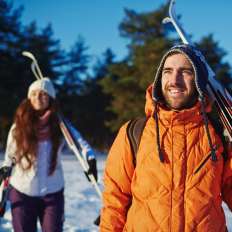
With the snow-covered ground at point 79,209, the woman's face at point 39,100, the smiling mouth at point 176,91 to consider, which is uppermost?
the woman's face at point 39,100

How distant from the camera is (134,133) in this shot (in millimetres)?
2002

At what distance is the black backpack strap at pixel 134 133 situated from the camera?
1.98 meters

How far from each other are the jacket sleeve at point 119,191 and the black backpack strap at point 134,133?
0.07 ft

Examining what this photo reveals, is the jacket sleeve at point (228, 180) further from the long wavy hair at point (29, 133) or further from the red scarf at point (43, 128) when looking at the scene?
the red scarf at point (43, 128)

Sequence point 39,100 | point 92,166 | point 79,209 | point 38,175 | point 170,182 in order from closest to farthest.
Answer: point 170,182 < point 38,175 < point 39,100 < point 92,166 < point 79,209

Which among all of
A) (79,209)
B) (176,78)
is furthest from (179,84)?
(79,209)

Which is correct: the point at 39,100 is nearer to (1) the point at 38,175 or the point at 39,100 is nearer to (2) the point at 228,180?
(1) the point at 38,175

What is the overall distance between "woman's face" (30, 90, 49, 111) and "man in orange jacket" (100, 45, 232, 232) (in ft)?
6.02

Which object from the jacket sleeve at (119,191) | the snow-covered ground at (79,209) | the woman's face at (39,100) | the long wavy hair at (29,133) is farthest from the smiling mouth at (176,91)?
the snow-covered ground at (79,209)

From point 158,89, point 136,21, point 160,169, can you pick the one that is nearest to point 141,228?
point 160,169

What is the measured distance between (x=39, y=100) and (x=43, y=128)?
0.28 metres

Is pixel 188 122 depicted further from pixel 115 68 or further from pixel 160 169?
pixel 115 68

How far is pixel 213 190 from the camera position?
183 centimetres

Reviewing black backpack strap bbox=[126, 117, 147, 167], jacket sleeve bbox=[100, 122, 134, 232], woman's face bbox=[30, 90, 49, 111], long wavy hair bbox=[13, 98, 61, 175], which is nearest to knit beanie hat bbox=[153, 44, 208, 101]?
black backpack strap bbox=[126, 117, 147, 167]
